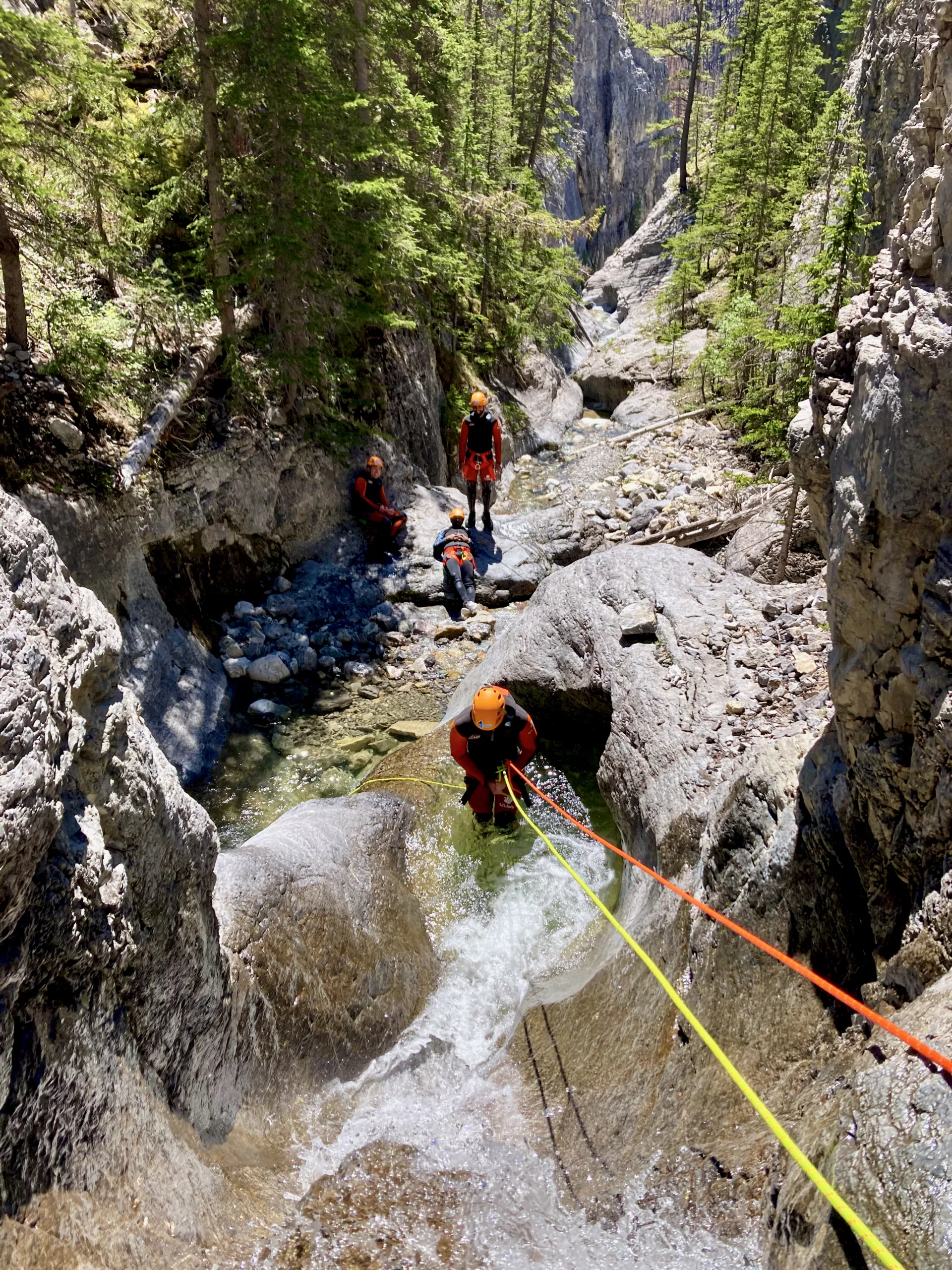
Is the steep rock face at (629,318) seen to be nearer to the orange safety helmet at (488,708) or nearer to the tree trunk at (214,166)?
the tree trunk at (214,166)

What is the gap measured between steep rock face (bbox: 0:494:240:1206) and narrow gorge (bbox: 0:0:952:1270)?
3 cm

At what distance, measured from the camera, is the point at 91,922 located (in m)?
3.39

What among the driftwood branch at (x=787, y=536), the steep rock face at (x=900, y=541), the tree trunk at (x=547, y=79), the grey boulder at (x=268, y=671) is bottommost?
the grey boulder at (x=268, y=671)

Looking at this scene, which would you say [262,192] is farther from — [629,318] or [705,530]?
[629,318]

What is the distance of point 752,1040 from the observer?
4078 mm

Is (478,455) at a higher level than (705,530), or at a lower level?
higher

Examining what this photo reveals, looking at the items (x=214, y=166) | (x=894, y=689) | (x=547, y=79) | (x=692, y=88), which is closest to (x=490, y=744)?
(x=894, y=689)

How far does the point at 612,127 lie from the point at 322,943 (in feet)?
206

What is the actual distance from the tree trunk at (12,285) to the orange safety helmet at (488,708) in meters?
6.32

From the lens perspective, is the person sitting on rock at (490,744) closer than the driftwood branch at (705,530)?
Yes

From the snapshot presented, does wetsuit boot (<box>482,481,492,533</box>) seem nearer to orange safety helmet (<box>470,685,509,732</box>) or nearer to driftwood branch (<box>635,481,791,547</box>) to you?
driftwood branch (<box>635,481,791,547</box>)

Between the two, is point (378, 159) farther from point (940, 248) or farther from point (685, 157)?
point (685, 157)

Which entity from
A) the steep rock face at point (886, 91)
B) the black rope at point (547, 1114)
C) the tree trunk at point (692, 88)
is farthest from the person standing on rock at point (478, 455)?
the tree trunk at point (692, 88)

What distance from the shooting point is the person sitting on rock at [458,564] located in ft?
38.8
